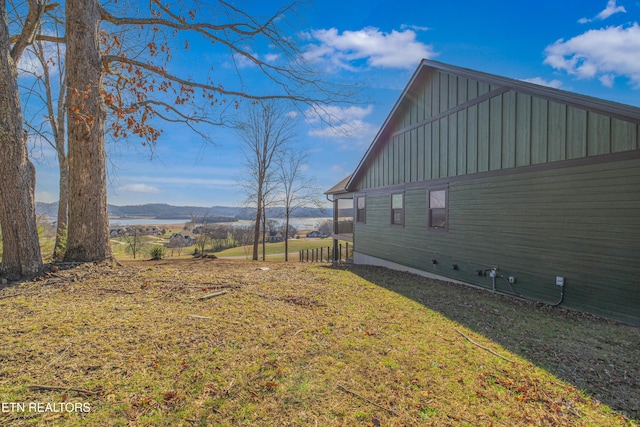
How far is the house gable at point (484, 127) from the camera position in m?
5.25

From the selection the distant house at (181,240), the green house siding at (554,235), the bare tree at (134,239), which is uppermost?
the green house siding at (554,235)

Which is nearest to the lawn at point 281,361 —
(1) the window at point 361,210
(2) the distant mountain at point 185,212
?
(1) the window at point 361,210

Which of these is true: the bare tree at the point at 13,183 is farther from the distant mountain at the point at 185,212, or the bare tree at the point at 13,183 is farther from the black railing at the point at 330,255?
the black railing at the point at 330,255

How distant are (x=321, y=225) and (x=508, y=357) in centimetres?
2813

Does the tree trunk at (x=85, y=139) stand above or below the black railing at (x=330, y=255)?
above

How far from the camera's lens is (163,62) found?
6.99 m

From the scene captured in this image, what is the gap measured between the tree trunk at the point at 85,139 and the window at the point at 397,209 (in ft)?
27.4

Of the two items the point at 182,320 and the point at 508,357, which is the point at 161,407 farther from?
the point at 508,357

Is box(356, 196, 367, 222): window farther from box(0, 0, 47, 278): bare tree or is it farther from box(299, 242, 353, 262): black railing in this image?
box(0, 0, 47, 278): bare tree

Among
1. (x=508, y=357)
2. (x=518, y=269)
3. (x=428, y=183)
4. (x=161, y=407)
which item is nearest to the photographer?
(x=161, y=407)

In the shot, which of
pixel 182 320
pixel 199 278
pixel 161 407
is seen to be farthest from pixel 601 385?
pixel 199 278

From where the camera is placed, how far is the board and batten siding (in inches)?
211

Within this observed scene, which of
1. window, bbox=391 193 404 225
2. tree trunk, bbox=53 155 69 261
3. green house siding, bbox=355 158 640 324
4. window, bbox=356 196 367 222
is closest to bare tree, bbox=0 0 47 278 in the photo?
tree trunk, bbox=53 155 69 261

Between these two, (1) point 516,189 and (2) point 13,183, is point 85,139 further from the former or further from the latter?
(1) point 516,189
